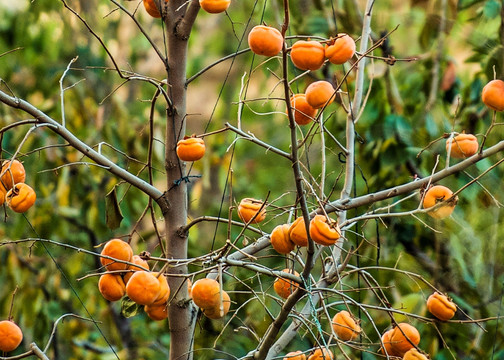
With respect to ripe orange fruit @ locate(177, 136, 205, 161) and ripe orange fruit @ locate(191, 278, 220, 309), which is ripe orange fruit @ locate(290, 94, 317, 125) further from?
ripe orange fruit @ locate(191, 278, 220, 309)

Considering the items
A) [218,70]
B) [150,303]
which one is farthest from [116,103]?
[218,70]

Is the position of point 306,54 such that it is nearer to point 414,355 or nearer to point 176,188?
point 176,188

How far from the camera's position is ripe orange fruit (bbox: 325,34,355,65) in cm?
115

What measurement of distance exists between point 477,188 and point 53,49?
76.5 inches

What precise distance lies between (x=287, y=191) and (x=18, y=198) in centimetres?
46

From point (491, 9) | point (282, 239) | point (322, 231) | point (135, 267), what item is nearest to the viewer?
point (322, 231)

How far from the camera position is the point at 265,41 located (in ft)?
3.54

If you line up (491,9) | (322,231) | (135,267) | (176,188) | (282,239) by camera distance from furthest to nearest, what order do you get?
(491,9) < (176,188) < (135,267) < (282,239) < (322,231)

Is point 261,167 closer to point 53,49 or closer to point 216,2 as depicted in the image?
point 53,49

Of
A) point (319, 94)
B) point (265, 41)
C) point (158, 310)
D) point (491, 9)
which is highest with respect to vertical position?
point (265, 41)

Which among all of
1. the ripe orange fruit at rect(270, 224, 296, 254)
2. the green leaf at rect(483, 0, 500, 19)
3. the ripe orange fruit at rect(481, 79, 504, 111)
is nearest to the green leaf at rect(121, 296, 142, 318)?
the ripe orange fruit at rect(270, 224, 296, 254)

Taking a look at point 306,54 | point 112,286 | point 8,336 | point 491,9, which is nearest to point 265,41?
point 306,54

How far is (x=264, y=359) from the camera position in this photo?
3.92 feet

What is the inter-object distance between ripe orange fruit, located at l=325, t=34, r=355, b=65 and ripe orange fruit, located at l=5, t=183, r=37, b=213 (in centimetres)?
55
